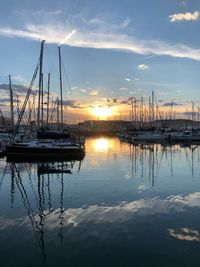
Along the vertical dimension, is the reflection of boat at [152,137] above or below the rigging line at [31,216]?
above

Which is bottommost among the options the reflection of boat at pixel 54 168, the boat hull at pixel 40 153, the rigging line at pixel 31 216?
the reflection of boat at pixel 54 168

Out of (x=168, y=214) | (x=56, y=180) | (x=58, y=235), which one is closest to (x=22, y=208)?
(x=58, y=235)

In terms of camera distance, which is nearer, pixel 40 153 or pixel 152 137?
pixel 40 153

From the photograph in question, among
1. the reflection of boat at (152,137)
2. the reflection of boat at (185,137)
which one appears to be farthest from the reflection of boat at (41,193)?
the reflection of boat at (185,137)

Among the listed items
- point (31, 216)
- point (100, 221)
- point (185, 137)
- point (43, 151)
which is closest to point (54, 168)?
point (43, 151)

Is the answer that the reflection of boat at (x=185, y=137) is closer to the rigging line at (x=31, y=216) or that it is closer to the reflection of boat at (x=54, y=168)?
the reflection of boat at (x=54, y=168)

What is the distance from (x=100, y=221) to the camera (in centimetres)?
1659

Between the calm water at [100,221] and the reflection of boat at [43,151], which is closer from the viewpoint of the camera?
the calm water at [100,221]

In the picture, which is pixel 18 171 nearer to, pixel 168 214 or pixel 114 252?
pixel 168 214

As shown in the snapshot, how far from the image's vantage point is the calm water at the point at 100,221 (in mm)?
12398

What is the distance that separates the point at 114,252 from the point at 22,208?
25.8 ft

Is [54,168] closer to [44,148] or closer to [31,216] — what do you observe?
[44,148]

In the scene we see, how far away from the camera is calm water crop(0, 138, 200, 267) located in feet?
40.7

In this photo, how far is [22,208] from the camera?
1931 cm
